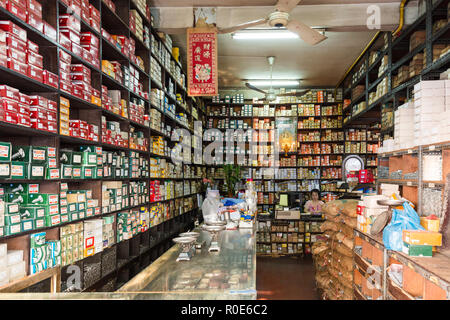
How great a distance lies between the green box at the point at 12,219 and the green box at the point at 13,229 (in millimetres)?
20

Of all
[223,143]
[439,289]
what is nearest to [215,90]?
[439,289]

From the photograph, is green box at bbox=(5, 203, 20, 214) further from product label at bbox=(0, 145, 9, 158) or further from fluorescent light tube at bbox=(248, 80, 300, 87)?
fluorescent light tube at bbox=(248, 80, 300, 87)

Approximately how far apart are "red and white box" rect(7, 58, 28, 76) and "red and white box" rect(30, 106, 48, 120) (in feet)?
0.82

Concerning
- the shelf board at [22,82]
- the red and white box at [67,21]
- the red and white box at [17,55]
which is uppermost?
the red and white box at [67,21]

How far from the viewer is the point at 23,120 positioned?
2.26m

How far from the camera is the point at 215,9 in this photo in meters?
5.13

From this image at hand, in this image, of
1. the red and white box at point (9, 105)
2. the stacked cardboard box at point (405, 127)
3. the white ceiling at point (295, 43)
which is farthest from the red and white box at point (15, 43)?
the stacked cardboard box at point (405, 127)

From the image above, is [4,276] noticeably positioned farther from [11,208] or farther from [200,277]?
[200,277]

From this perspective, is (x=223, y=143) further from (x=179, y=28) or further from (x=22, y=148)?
(x=22, y=148)

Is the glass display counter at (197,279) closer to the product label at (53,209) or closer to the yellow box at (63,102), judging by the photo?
the product label at (53,209)

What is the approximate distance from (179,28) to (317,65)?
13.1 ft

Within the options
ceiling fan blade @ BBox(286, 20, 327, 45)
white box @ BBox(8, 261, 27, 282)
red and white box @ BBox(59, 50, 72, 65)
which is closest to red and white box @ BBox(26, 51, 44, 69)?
red and white box @ BBox(59, 50, 72, 65)

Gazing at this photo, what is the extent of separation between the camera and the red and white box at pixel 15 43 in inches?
84.4

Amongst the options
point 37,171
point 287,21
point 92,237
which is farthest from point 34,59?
point 287,21
